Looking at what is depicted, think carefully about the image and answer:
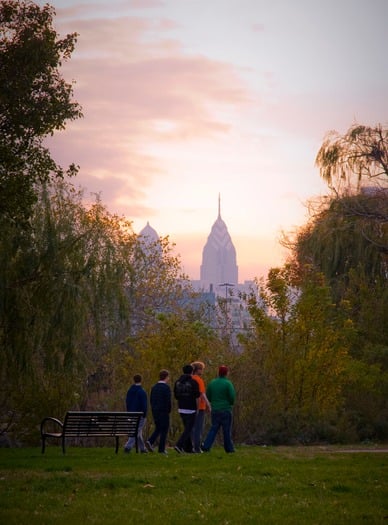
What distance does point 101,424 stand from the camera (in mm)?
16969

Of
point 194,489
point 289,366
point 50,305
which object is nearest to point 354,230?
point 289,366

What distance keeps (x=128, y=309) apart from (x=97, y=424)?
930cm

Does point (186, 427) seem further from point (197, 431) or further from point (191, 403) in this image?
point (197, 431)

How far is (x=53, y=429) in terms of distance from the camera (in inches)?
972

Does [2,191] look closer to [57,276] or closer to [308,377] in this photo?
[57,276]

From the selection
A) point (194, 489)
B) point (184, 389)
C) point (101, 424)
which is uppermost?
point (184, 389)

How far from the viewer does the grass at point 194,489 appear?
10.3m

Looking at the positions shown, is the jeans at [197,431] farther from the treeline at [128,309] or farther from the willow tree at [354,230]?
the willow tree at [354,230]

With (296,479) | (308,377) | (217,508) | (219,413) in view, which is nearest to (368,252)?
(308,377)

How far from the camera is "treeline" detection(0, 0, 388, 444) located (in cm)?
1845

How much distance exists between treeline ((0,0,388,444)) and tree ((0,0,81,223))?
3 centimetres

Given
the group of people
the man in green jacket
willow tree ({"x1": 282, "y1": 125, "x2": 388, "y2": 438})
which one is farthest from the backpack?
willow tree ({"x1": 282, "y1": 125, "x2": 388, "y2": 438})

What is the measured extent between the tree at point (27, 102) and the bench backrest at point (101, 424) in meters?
4.05

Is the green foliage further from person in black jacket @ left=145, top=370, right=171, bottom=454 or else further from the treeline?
person in black jacket @ left=145, top=370, right=171, bottom=454
